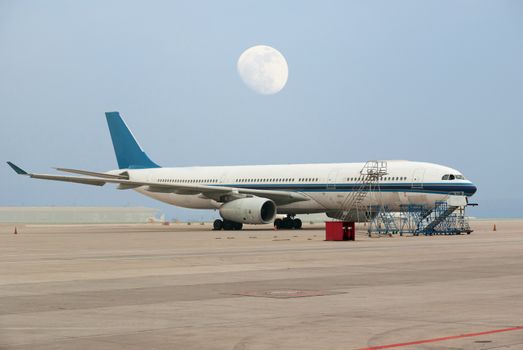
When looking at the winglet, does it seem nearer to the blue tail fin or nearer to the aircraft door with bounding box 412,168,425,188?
the blue tail fin

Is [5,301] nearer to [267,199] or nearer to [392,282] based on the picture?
[392,282]

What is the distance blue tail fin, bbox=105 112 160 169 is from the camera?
189ft

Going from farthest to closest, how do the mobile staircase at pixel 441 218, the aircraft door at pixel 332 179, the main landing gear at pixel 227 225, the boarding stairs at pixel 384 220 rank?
the main landing gear at pixel 227 225 → the aircraft door at pixel 332 179 → the mobile staircase at pixel 441 218 → the boarding stairs at pixel 384 220

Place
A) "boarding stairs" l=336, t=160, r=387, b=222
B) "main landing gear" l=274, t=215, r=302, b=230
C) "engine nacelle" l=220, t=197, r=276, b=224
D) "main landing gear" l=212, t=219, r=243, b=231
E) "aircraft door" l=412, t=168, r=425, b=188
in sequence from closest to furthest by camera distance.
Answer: "aircraft door" l=412, t=168, r=425, b=188, "boarding stairs" l=336, t=160, r=387, b=222, "engine nacelle" l=220, t=197, r=276, b=224, "main landing gear" l=212, t=219, r=243, b=231, "main landing gear" l=274, t=215, r=302, b=230

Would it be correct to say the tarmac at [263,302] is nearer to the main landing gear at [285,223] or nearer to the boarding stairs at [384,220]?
the boarding stairs at [384,220]

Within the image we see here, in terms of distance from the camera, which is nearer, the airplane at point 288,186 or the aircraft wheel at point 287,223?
the airplane at point 288,186

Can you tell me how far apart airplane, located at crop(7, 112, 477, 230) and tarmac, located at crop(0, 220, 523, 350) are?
20.0m

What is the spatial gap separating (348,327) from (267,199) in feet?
119

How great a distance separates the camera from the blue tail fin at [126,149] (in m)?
57.6

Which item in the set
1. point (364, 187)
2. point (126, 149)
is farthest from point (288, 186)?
point (126, 149)

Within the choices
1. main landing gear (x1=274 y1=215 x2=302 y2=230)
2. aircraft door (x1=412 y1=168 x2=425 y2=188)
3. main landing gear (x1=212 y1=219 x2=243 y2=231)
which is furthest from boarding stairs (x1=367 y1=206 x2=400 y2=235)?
main landing gear (x1=212 y1=219 x2=243 y2=231)

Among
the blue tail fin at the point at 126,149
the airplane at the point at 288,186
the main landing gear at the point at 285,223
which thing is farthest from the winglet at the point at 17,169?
the main landing gear at the point at 285,223

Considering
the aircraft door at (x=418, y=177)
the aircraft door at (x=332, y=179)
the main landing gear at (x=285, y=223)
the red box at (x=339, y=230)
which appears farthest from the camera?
the main landing gear at (x=285, y=223)

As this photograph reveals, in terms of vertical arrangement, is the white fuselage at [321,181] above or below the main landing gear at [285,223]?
above
